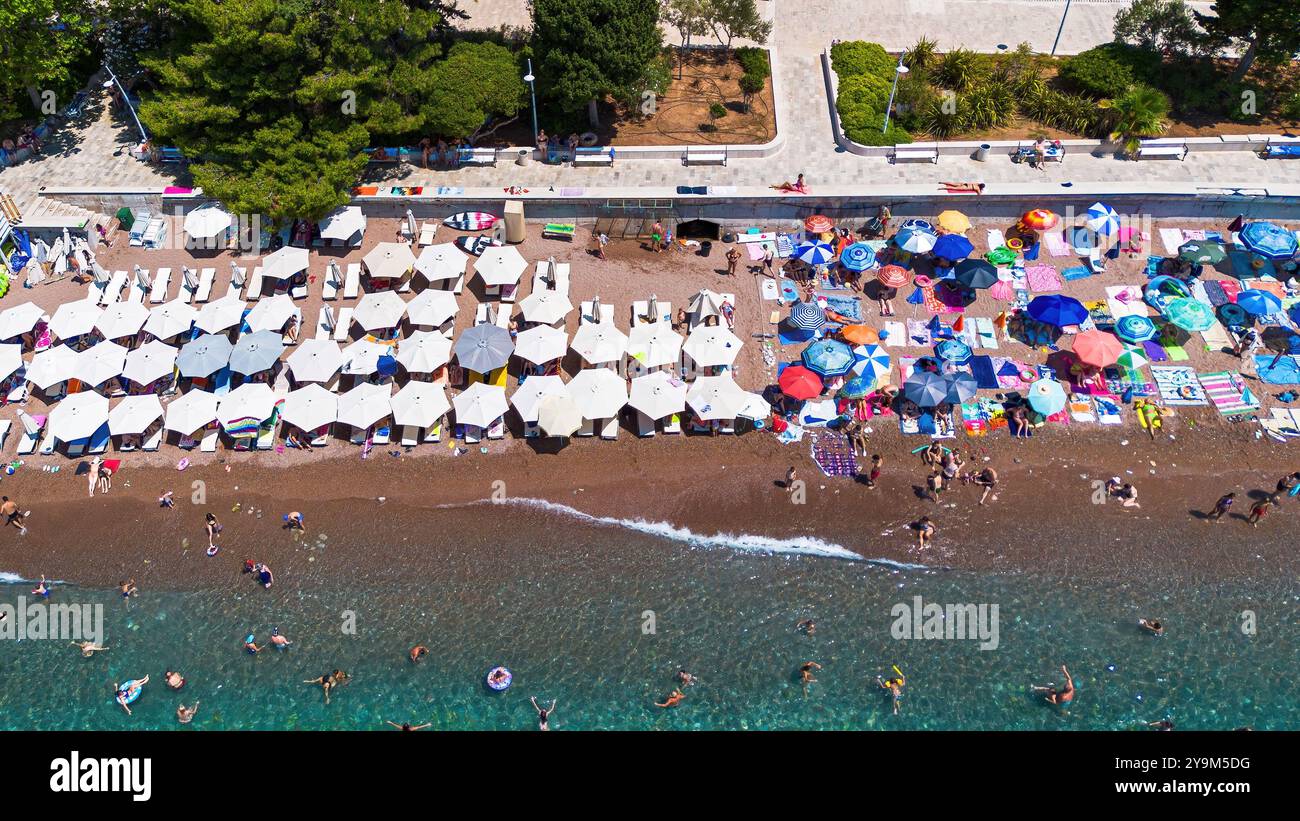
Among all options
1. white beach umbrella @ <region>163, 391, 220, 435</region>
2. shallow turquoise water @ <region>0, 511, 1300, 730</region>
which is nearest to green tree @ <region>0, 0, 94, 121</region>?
white beach umbrella @ <region>163, 391, 220, 435</region>

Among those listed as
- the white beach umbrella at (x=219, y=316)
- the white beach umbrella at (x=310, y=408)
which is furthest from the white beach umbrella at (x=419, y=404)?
the white beach umbrella at (x=219, y=316)

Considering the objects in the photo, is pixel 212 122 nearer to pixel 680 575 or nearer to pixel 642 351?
pixel 642 351

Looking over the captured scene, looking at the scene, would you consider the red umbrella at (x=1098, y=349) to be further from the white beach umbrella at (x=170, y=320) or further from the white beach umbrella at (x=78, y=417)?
the white beach umbrella at (x=78, y=417)

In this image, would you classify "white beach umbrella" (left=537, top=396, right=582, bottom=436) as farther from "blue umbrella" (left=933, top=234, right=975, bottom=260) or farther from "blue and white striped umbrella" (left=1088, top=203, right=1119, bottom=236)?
"blue and white striped umbrella" (left=1088, top=203, right=1119, bottom=236)

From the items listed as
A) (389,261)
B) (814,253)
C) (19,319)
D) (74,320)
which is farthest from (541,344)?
(19,319)

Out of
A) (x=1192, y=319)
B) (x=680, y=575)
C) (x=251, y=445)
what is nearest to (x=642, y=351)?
(x=680, y=575)
